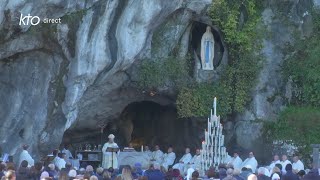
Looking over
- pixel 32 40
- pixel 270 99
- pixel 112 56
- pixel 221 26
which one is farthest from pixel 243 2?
pixel 32 40

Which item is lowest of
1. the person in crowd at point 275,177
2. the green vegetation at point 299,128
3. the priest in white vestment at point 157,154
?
the person in crowd at point 275,177

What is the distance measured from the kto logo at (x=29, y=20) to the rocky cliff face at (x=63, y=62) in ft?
1.69

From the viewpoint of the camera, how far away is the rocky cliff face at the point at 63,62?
2773 cm

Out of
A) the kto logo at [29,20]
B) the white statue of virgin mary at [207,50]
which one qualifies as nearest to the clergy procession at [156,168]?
the white statue of virgin mary at [207,50]

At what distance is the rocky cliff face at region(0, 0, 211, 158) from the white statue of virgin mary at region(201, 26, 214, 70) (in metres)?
2.96

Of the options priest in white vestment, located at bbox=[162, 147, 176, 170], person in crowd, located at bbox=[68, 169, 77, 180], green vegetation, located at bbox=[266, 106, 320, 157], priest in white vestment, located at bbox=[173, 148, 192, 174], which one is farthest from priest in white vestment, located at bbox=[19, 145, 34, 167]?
green vegetation, located at bbox=[266, 106, 320, 157]

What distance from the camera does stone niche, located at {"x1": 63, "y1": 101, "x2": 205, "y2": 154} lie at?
108ft

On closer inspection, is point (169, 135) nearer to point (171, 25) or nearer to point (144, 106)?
point (144, 106)

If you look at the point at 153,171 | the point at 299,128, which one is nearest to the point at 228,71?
the point at 299,128

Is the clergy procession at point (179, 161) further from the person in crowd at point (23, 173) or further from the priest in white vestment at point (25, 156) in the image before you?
the person in crowd at point (23, 173)

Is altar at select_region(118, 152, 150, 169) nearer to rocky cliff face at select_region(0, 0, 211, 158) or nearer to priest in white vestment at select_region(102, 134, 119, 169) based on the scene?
priest in white vestment at select_region(102, 134, 119, 169)

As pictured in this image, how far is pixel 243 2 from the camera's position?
3142 centimetres

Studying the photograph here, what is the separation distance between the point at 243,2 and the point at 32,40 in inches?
299

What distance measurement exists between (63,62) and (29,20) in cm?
222
